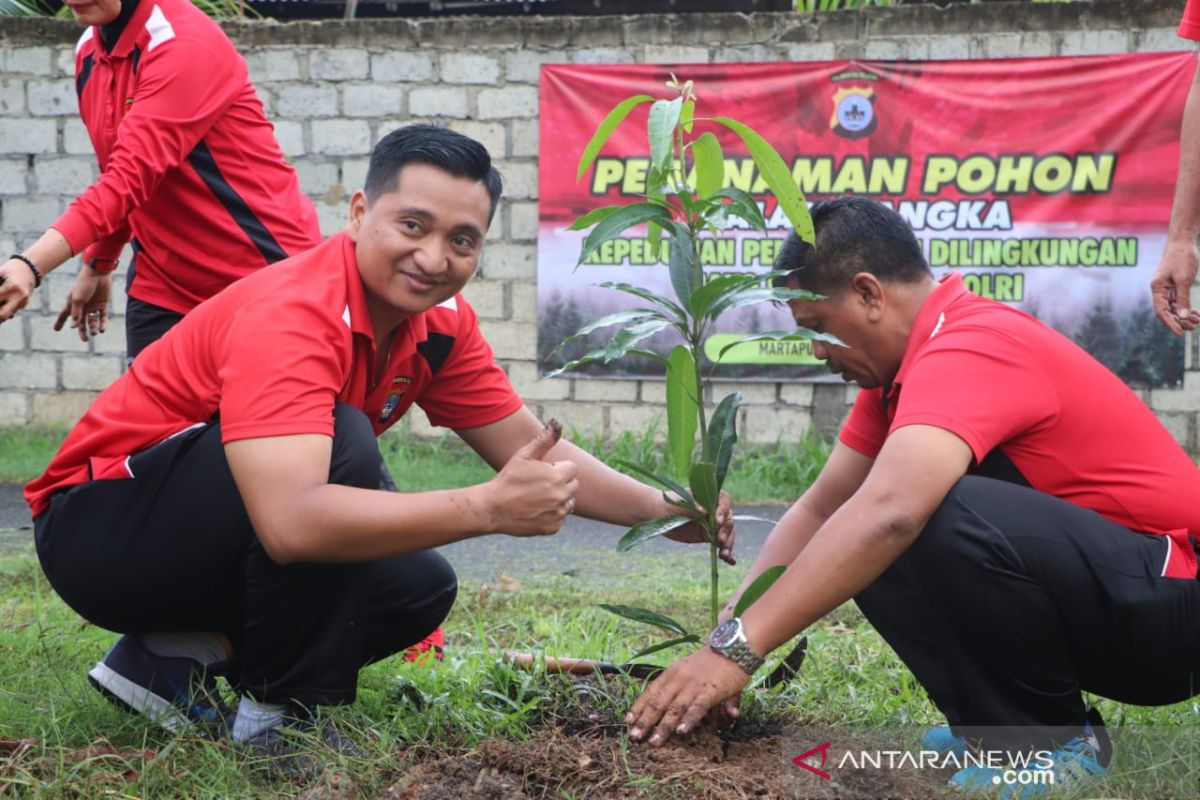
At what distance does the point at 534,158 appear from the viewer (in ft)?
24.1

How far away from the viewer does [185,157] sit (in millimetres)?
3443

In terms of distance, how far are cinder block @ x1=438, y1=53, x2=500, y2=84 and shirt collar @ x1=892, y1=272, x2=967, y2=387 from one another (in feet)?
16.5

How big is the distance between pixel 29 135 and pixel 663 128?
21.1 feet

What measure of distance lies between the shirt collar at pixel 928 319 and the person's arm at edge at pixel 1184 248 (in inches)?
31.1

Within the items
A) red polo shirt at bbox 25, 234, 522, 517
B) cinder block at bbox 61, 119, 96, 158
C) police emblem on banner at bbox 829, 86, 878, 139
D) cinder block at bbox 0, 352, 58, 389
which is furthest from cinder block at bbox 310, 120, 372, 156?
red polo shirt at bbox 25, 234, 522, 517

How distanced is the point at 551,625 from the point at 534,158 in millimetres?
4061

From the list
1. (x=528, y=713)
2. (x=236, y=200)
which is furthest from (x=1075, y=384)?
(x=236, y=200)

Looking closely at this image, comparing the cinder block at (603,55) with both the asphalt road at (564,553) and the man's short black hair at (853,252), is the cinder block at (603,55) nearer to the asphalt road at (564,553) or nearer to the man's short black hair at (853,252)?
the asphalt road at (564,553)

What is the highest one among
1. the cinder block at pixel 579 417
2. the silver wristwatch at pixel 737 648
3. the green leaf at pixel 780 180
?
the green leaf at pixel 780 180

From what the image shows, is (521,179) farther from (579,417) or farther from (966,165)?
(966,165)

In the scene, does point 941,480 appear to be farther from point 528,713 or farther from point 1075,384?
point 528,713

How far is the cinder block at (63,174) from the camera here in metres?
7.61

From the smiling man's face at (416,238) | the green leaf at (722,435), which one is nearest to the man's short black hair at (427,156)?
the smiling man's face at (416,238)

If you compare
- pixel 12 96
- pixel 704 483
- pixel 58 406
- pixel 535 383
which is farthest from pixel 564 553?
pixel 12 96
